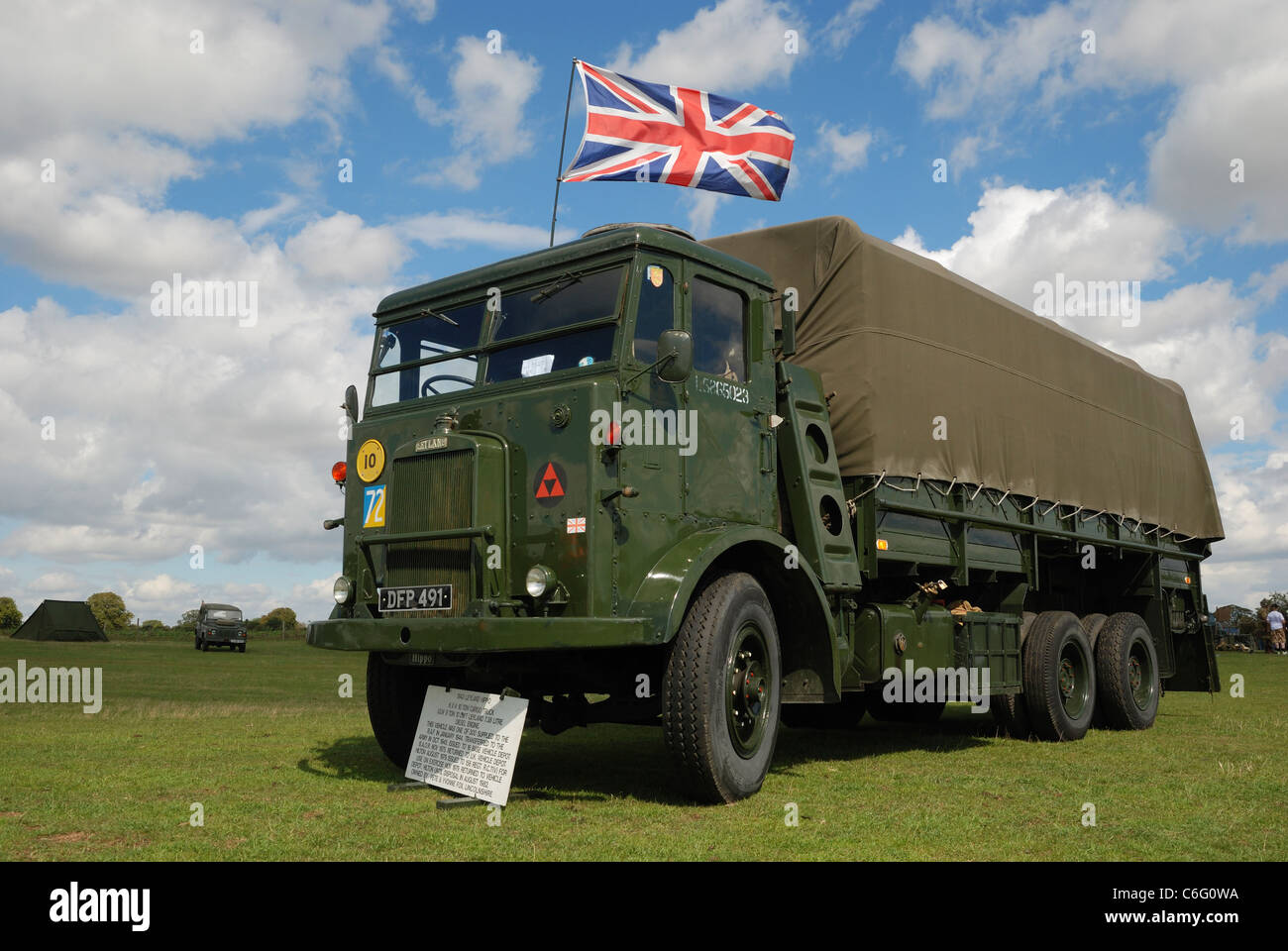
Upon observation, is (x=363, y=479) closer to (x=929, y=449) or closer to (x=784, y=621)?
(x=784, y=621)

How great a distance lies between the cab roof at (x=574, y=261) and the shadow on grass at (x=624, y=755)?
3.34m

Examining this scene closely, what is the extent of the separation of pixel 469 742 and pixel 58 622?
41115 mm

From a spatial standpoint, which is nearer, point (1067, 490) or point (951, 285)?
point (951, 285)

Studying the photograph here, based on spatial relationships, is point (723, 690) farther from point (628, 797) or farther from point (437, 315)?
point (437, 315)

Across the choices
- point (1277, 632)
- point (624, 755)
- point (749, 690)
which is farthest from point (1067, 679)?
point (1277, 632)

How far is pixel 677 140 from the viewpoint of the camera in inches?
393

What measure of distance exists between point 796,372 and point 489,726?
11.6ft

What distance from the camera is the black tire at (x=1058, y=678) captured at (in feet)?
34.5

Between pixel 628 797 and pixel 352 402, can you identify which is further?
pixel 352 402

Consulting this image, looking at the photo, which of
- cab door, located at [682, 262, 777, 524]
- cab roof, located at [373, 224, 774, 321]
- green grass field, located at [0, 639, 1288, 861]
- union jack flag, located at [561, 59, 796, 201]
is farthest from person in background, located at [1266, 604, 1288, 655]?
cab roof, located at [373, 224, 774, 321]

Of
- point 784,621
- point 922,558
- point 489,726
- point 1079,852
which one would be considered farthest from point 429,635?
point 922,558

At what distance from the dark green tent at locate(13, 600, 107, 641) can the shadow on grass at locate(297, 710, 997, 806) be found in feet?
122

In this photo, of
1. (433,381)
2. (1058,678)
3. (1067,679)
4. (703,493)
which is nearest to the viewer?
(703,493)

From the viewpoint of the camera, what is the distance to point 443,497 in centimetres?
662
